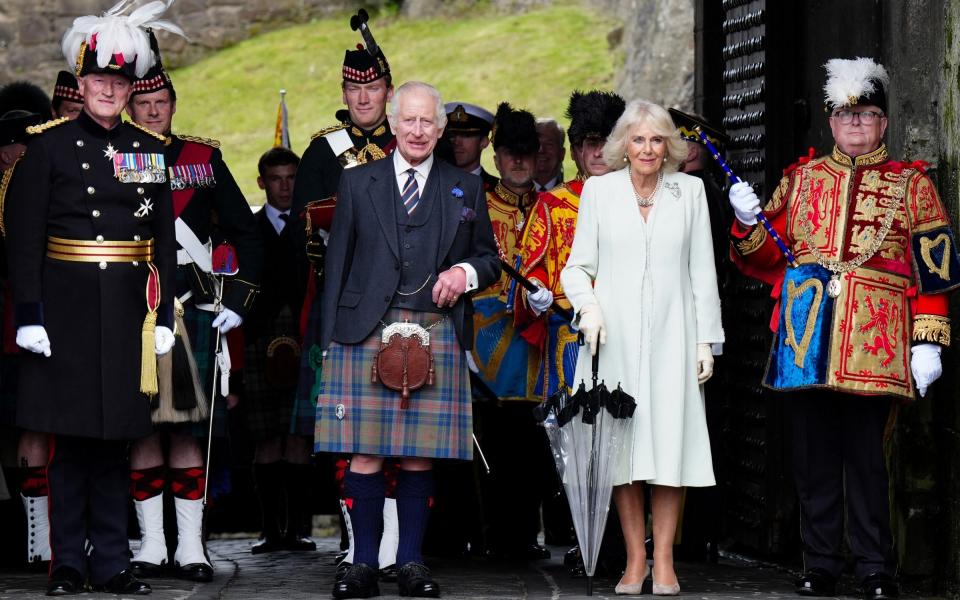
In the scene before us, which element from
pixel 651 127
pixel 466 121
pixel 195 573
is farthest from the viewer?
pixel 466 121

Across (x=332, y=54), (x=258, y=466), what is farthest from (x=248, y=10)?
(x=258, y=466)

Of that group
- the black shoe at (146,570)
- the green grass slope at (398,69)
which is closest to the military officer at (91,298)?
the black shoe at (146,570)

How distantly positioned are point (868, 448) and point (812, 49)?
2426 millimetres

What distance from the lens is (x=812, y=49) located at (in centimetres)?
870

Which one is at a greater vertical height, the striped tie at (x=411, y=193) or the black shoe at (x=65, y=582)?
the striped tie at (x=411, y=193)

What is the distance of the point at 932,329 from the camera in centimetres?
687

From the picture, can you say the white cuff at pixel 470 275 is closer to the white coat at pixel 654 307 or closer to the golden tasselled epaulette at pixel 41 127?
the white coat at pixel 654 307

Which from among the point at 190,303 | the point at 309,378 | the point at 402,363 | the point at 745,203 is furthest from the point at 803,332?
the point at 190,303

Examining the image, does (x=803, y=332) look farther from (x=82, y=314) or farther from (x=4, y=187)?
(x=4, y=187)

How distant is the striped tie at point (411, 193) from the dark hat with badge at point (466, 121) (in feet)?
6.90

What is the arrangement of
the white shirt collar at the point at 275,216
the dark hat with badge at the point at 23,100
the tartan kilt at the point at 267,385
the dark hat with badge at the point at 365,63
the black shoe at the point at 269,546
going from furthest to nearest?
the white shirt collar at the point at 275,216, the black shoe at the point at 269,546, the tartan kilt at the point at 267,385, the dark hat with badge at the point at 23,100, the dark hat with badge at the point at 365,63

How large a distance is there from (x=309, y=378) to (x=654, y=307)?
6.55 ft

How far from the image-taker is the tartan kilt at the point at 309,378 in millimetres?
8164

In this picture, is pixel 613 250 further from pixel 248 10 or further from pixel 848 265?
pixel 248 10
